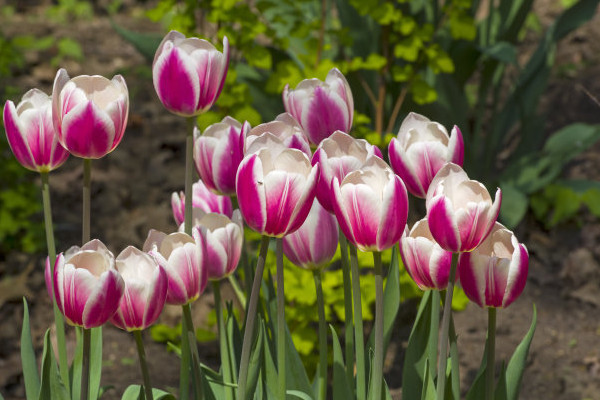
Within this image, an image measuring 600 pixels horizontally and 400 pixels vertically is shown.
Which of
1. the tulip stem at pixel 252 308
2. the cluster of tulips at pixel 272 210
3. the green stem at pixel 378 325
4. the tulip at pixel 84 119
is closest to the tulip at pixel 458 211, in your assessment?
the cluster of tulips at pixel 272 210

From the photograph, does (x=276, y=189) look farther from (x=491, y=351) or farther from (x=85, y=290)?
(x=491, y=351)

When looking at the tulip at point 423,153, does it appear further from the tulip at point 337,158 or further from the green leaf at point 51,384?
the green leaf at point 51,384

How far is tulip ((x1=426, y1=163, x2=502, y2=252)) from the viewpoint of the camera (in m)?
1.07

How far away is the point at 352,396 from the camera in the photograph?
1.35 m

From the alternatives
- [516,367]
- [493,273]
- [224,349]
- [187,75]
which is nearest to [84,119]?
[187,75]

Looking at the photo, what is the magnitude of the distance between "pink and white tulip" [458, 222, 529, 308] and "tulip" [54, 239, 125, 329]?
1.55ft

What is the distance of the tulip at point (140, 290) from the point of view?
110 centimetres

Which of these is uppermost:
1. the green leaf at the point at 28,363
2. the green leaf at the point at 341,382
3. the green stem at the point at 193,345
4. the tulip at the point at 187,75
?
the tulip at the point at 187,75

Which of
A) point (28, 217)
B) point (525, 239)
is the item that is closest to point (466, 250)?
point (525, 239)

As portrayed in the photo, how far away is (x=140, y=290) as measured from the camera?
111 centimetres

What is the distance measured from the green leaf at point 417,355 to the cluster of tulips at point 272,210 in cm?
12

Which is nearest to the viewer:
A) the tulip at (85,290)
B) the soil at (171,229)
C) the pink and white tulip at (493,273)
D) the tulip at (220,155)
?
the tulip at (85,290)

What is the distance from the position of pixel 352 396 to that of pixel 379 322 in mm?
245

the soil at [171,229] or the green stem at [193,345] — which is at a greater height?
the green stem at [193,345]
